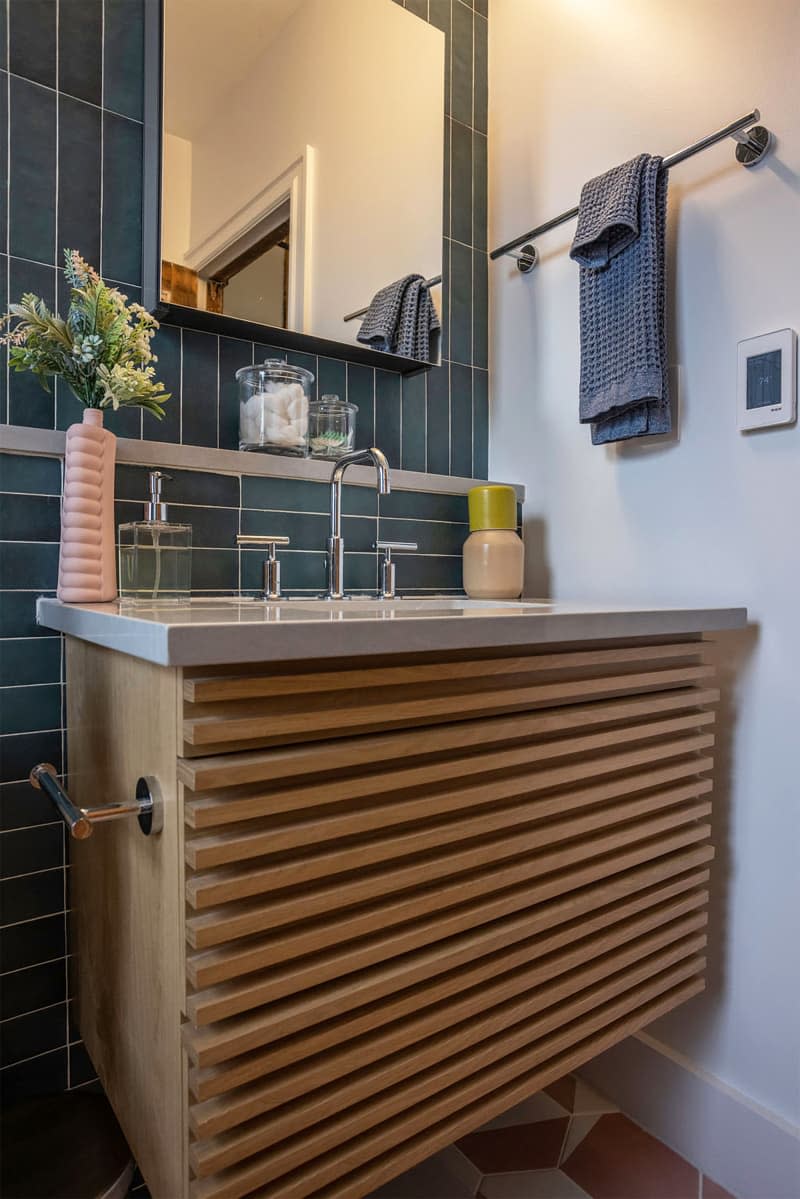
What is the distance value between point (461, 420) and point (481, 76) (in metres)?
0.83

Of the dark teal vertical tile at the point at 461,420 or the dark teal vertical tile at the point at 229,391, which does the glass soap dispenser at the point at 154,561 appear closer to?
the dark teal vertical tile at the point at 229,391

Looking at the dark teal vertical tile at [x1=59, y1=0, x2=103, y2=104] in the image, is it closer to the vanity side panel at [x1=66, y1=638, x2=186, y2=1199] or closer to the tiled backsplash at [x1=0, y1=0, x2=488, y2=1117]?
the tiled backsplash at [x1=0, y1=0, x2=488, y2=1117]

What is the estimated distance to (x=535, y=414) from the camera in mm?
1578

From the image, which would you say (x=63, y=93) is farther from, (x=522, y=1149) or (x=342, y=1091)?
(x=522, y=1149)

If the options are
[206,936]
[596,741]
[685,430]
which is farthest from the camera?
[685,430]

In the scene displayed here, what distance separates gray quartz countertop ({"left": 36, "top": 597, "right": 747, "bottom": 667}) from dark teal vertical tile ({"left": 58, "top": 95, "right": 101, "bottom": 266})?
596mm

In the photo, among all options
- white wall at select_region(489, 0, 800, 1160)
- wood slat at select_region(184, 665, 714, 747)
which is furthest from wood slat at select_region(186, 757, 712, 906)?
white wall at select_region(489, 0, 800, 1160)

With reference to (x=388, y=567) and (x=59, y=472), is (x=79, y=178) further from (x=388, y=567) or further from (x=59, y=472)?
(x=388, y=567)

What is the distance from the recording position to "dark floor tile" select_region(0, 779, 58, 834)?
1.08 m

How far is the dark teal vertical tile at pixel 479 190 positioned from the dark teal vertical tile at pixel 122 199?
781 millimetres

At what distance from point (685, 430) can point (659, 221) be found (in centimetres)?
35

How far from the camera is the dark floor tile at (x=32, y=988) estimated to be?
3.52ft

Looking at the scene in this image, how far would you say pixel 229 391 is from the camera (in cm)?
130

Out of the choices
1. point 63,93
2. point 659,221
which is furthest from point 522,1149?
point 63,93
